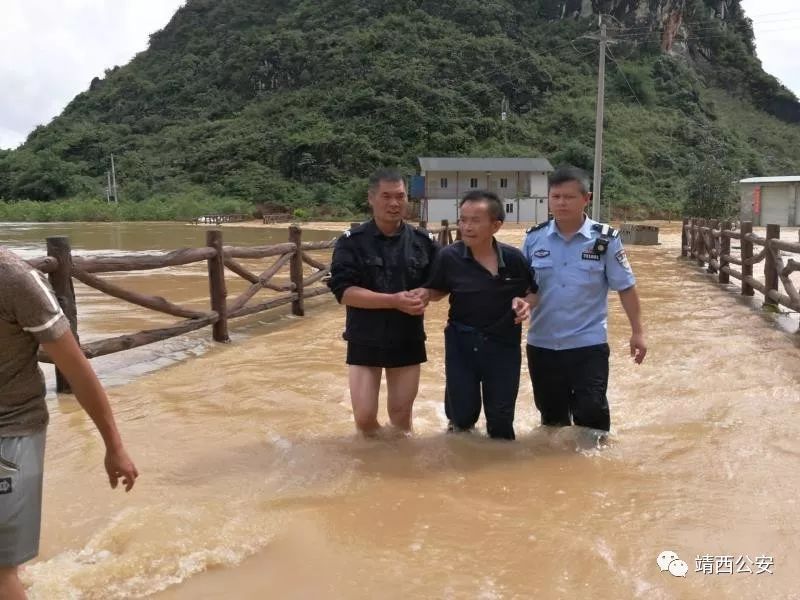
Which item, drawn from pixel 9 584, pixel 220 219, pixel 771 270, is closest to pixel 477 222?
pixel 9 584

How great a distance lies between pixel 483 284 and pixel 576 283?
0.52 m

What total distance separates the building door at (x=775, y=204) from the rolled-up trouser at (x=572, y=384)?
29285 mm

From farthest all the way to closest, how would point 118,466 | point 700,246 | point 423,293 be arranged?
1. point 700,246
2. point 423,293
3. point 118,466

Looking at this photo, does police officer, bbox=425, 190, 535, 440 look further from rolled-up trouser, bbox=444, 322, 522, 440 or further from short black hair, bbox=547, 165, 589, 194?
short black hair, bbox=547, 165, 589, 194

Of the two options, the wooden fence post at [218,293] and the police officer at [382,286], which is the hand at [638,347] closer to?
the police officer at [382,286]

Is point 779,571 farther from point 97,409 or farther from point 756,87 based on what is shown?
point 756,87

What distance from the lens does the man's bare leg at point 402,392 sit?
149 inches

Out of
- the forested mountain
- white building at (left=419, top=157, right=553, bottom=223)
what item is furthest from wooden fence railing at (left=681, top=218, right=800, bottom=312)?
the forested mountain

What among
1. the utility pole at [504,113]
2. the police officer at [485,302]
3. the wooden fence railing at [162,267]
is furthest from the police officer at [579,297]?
the utility pole at [504,113]

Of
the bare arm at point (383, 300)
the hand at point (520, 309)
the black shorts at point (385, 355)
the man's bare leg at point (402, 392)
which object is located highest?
the bare arm at point (383, 300)

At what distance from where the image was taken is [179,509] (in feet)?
10.5

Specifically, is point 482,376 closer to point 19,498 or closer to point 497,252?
point 497,252

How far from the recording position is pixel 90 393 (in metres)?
1.96

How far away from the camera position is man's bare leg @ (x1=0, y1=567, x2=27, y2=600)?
6.08 ft
